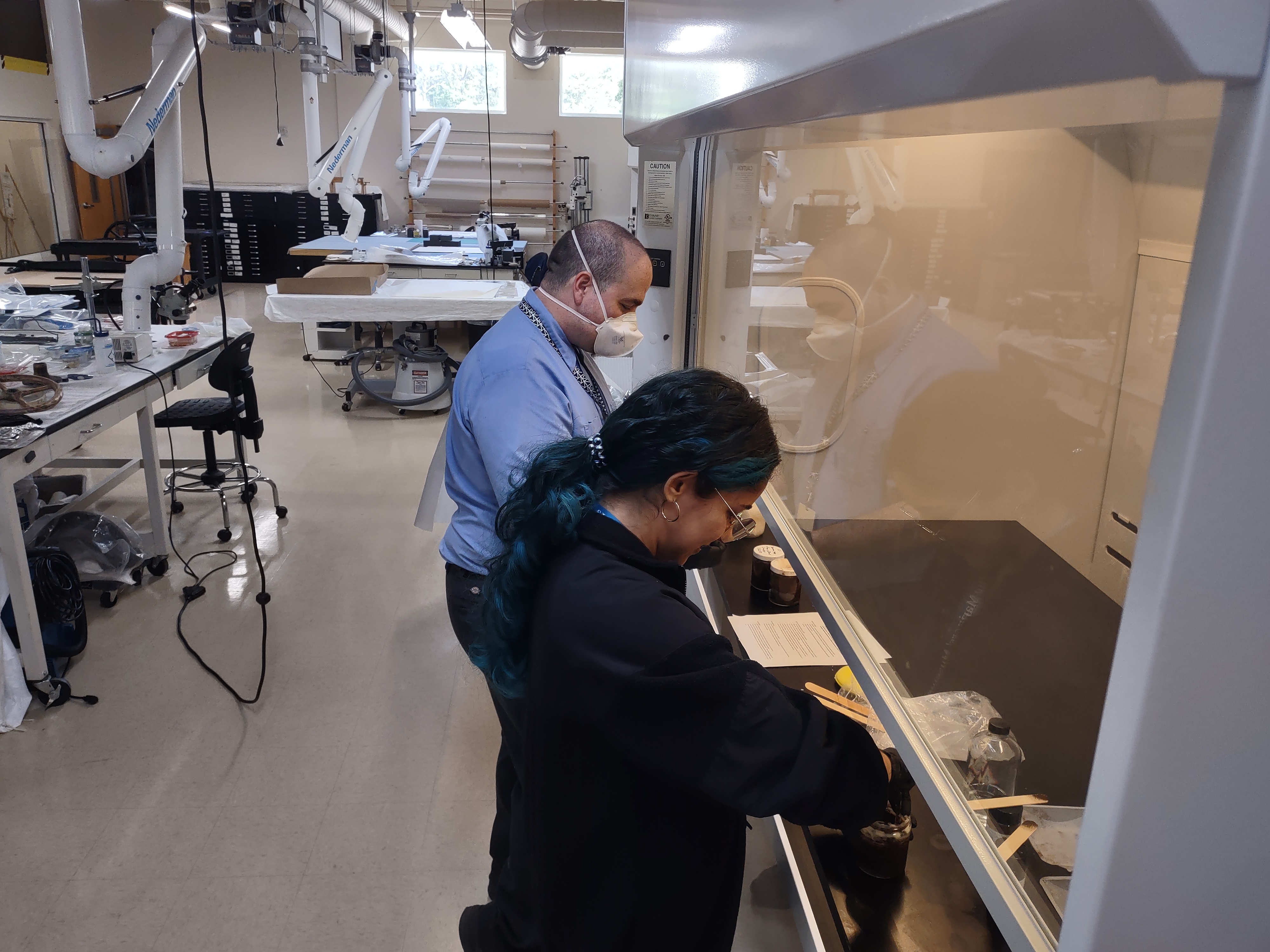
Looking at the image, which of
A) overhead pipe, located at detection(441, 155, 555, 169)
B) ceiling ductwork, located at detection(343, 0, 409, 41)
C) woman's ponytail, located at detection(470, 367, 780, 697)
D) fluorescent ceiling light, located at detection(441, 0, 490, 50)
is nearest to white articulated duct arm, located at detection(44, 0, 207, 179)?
ceiling ductwork, located at detection(343, 0, 409, 41)

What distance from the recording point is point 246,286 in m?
12.3

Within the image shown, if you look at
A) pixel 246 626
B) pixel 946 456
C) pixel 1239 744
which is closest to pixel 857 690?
pixel 946 456

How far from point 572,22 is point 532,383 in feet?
20.0

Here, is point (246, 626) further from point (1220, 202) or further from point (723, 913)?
point (1220, 202)

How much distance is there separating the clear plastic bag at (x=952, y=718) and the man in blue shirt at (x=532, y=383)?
855mm

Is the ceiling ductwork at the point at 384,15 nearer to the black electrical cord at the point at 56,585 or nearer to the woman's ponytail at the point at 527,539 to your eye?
the black electrical cord at the point at 56,585

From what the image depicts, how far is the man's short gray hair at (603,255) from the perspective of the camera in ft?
7.50

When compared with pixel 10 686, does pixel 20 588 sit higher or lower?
higher

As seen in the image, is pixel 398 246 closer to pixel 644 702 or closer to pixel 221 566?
pixel 221 566

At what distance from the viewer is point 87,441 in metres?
3.97

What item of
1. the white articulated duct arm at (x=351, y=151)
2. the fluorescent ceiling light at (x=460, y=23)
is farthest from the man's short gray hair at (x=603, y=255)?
the fluorescent ceiling light at (x=460, y=23)

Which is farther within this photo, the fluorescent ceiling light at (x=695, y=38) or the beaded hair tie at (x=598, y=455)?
the fluorescent ceiling light at (x=695, y=38)

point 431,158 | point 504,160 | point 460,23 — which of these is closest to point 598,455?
point 460,23

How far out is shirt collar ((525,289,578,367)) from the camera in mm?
2215
